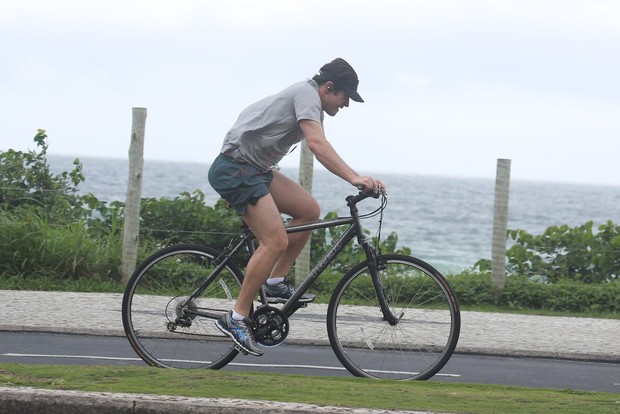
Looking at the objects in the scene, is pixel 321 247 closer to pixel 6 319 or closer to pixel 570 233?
pixel 570 233

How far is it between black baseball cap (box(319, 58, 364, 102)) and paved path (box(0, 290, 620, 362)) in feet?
9.99

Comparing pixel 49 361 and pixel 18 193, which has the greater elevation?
pixel 18 193

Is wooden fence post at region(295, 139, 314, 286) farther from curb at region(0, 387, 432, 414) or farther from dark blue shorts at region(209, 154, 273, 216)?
curb at region(0, 387, 432, 414)

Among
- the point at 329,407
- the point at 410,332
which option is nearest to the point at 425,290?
the point at 410,332

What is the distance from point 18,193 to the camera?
1392cm

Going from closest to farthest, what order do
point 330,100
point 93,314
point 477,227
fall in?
point 330,100, point 93,314, point 477,227

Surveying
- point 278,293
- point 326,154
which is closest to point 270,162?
point 326,154

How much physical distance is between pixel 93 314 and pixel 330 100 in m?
4.24

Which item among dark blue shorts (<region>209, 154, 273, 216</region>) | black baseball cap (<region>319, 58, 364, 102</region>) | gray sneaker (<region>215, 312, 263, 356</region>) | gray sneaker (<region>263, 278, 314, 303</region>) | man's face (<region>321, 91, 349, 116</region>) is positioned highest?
black baseball cap (<region>319, 58, 364, 102</region>)

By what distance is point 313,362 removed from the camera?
27.6 ft

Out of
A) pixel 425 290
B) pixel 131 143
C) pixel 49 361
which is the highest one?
pixel 131 143

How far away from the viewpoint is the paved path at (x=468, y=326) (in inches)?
372

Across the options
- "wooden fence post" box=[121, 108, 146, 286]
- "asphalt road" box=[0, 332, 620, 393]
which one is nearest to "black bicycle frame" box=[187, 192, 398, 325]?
"asphalt road" box=[0, 332, 620, 393]

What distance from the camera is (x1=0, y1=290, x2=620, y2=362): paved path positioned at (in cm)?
944
